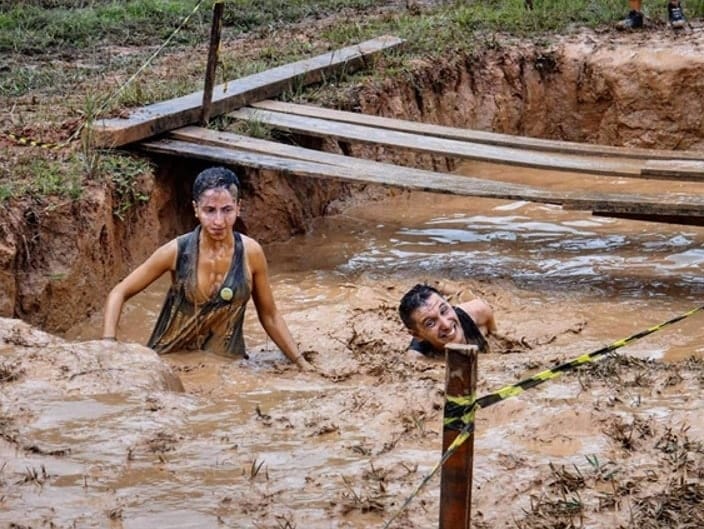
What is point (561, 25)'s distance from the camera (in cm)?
1131

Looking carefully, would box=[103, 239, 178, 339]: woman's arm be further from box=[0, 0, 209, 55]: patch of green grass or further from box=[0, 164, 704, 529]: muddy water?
box=[0, 0, 209, 55]: patch of green grass

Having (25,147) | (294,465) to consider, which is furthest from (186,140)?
(294,465)

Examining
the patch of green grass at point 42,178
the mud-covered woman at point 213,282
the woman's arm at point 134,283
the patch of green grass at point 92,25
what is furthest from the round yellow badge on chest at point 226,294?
the patch of green grass at point 92,25

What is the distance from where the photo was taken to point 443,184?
7277mm

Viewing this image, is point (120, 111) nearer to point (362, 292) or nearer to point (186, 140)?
Answer: point (186, 140)

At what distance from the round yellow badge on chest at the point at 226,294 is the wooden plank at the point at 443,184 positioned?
1631 mm

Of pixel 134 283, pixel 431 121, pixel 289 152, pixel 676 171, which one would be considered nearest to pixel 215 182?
pixel 134 283

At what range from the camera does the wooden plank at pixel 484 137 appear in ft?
26.7

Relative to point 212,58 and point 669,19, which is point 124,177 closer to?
point 212,58

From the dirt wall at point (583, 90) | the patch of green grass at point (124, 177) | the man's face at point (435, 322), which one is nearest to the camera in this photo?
the man's face at point (435, 322)

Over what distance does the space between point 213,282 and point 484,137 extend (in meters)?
2.94

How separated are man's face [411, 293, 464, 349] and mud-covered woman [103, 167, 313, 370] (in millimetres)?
604

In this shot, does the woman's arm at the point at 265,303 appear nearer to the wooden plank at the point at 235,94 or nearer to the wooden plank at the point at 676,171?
the wooden plank at the point at 235,94

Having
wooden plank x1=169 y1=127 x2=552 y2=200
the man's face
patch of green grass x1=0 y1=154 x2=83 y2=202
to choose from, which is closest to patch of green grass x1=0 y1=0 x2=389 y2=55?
wooden plank x1=169 y1=127 x2=552 y2=200
